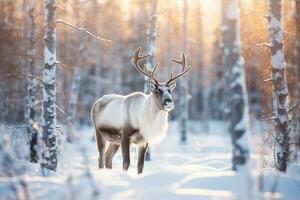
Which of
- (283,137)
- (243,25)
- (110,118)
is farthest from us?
(243,25)

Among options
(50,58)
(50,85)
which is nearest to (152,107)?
(50,85)

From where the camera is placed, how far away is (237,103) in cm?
677

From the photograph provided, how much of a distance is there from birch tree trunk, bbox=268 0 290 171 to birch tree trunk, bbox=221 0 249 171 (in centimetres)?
232

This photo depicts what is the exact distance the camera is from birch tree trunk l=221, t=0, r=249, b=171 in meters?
6.73

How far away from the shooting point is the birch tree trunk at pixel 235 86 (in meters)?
6.73

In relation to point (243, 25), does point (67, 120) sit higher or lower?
lower

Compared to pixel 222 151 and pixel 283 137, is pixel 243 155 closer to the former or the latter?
pixel 283 137

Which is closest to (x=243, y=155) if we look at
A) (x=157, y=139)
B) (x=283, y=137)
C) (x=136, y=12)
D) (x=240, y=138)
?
(x=240, y=138)

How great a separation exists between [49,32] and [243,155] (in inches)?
180

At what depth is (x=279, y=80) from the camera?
29.7ft

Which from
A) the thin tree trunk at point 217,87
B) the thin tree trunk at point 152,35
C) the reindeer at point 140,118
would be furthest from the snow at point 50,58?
the thin tree trunk at point 217,87

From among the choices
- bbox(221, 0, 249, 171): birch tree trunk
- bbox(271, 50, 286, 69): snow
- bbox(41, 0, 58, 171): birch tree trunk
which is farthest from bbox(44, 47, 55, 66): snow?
bbox(271, 50, 286, 69): snow

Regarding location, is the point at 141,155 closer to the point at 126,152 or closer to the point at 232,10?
the point at 126,152

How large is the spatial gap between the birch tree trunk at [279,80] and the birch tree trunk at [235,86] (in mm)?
2323
